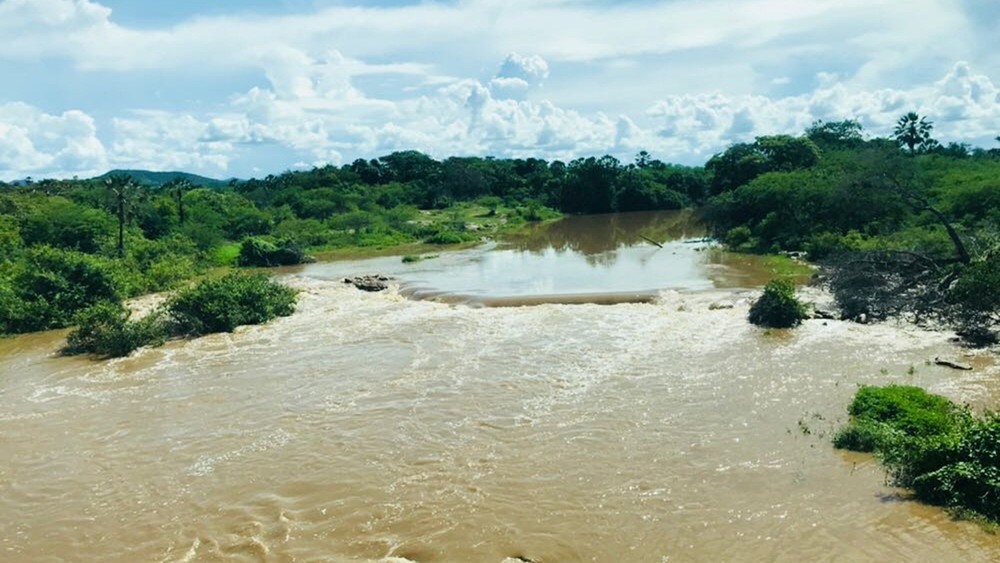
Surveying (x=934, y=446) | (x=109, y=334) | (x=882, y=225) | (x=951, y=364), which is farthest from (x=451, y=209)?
(x=934, y=446)

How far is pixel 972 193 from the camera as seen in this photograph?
1320 inches

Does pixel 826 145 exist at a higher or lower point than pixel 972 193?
higher

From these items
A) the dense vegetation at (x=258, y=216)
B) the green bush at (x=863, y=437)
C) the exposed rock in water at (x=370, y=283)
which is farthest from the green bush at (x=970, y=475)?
the exposed rock in water at (x=370, y=283)

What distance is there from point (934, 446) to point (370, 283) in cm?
2689

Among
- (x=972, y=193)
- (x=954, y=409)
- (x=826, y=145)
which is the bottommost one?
(x=954, y=409)

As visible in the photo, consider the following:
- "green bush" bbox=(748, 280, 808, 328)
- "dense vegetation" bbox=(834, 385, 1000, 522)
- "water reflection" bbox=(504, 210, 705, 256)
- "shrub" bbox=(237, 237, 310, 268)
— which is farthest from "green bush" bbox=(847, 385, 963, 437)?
"shrub" bbox=(237, 237, 310, 268)

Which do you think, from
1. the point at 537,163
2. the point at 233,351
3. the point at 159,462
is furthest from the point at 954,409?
the point at 537,163

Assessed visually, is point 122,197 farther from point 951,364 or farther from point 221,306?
point 951,364

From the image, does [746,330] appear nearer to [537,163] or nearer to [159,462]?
[159,462]

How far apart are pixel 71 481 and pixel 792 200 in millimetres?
37500

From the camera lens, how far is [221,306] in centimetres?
2503

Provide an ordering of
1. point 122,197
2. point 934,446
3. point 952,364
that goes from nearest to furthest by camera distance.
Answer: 1. point 934,446
2. point 952,364
3. point 122,197

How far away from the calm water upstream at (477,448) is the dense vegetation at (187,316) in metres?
1.05

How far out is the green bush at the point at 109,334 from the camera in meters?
22.5
